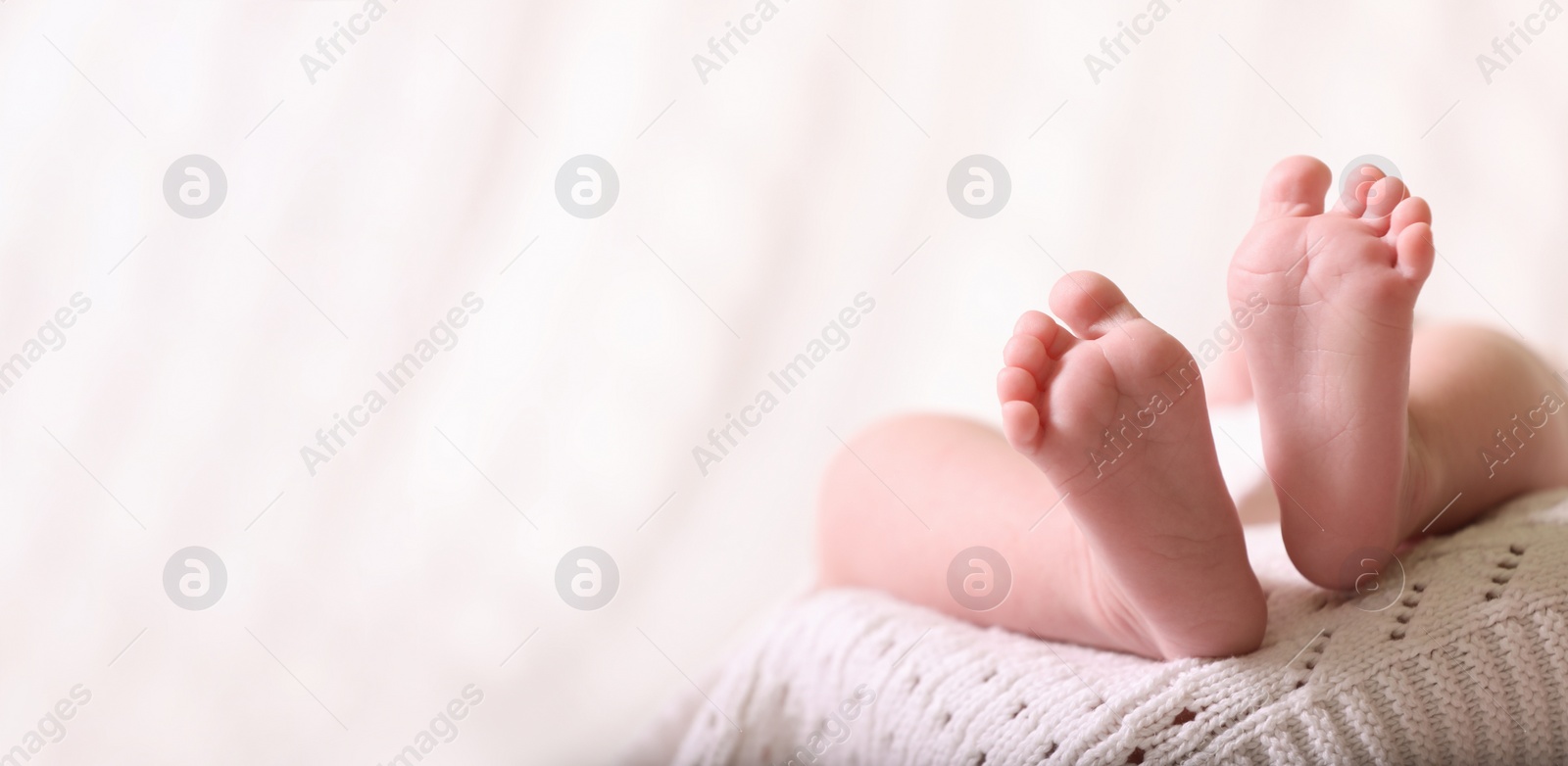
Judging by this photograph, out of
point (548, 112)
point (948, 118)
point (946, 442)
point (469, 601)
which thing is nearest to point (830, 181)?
point (948, 118)

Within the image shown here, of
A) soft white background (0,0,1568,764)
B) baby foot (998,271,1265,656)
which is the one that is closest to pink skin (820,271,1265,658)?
baby foot (998,271,1265,656)

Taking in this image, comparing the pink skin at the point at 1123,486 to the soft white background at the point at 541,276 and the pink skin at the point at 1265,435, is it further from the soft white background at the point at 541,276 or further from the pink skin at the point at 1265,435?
the soft white background at the point at 541,276

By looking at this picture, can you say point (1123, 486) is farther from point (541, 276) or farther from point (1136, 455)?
point (541, 276)

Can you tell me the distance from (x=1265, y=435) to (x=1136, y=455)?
0.13 m

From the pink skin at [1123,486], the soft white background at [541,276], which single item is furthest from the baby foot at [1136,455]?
the soft white background at [541,276]

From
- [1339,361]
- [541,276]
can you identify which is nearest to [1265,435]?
[1339,361]

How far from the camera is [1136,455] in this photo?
62 centimetres

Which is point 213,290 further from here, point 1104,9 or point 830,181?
point 1104,9

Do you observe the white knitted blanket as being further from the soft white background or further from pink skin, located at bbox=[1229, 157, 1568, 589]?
the soft white background

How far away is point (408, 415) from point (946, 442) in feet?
1.57

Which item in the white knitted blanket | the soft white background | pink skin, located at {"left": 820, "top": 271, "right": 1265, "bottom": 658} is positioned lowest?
the white knitted blanket

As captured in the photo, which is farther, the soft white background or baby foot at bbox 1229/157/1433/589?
the soft white background

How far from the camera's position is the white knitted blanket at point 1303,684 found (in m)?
0.64

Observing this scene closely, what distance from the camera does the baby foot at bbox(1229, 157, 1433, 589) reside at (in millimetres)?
633
